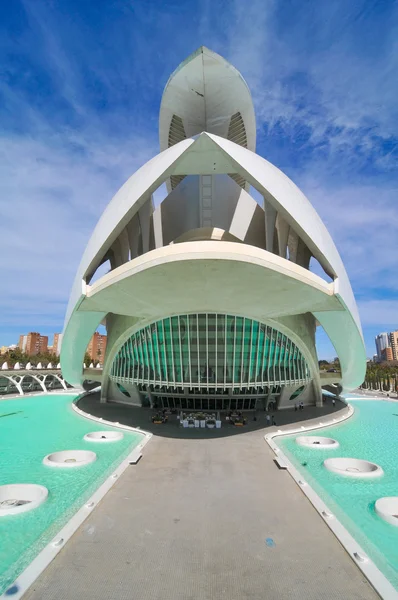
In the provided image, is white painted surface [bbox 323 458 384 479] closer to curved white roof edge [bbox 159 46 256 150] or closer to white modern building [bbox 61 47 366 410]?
white modern building [bbox 61 47 366 410]

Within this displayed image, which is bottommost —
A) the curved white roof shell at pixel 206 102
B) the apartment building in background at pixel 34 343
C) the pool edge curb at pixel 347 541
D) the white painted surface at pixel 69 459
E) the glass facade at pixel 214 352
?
the white painted surface at pixel 69 459

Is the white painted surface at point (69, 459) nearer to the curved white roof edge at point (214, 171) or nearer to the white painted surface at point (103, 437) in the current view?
the white painted surface at point (103, 437)

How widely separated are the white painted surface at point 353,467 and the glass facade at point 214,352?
951cm

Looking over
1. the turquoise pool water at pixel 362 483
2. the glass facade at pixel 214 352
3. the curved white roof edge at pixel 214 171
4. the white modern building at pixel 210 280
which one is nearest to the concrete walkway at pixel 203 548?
the turquoise pool water at pixel 362 483

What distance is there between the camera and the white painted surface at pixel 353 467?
1073cm

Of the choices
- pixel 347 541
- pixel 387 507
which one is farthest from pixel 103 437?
pixel 387 507

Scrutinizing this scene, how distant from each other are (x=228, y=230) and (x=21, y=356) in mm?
55152

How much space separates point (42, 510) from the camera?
837cm

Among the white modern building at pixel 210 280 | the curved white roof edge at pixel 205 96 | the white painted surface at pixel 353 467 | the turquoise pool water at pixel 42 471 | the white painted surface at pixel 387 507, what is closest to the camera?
the turquoise pool water at pixel 42 471

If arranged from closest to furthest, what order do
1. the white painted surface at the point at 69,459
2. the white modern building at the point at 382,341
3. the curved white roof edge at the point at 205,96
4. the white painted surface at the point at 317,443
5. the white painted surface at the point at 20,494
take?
the white painted surface at the point at 20,494 < the white painted surface at the point at 69,459 < the white painted surface at the point at 317,443 < the curved white roof edge at the point at 205,96 < the white modern building at the point at 382,341

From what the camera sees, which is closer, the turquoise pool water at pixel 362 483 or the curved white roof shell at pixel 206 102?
the turquoise pool water at pixel 362 483

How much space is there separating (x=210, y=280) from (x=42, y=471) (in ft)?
30.6

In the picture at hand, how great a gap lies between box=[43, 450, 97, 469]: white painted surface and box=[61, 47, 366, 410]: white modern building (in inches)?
243

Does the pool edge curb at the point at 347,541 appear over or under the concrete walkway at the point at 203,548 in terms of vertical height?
over
